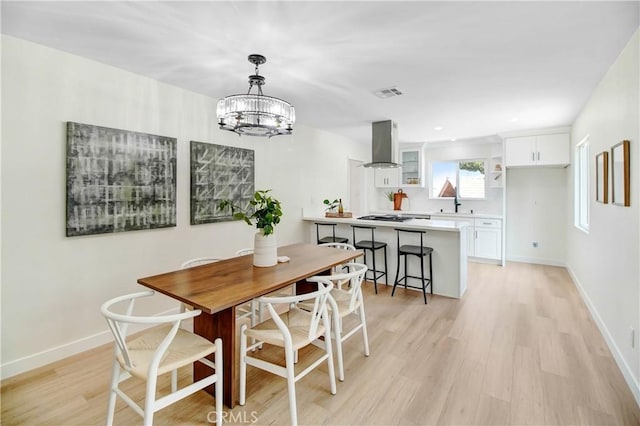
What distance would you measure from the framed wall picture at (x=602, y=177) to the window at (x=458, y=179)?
3218 mm

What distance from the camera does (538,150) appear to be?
513 centimetres

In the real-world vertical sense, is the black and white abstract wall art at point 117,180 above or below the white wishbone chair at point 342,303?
above

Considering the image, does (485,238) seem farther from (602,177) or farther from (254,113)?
(254,113)

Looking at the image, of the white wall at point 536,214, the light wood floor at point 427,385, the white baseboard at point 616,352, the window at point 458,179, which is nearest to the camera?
the light wood floor at point 427,385

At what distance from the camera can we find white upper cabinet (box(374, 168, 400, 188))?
691 cm

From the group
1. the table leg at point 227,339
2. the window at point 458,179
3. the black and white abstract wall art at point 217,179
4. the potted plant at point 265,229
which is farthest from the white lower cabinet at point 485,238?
the table leg at point 227,339

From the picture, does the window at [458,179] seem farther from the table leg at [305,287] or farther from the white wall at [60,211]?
the white wall at [60,211]

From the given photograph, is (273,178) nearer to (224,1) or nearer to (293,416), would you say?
(224,1)

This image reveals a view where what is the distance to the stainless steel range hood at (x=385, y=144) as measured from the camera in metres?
4.61

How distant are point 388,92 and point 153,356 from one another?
10.5 feet

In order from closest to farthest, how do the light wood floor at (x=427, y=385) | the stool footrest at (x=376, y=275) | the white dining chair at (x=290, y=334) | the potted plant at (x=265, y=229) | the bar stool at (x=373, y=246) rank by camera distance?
the white dining chair at (x=290, y=334) → the light wood floor at (x=427, y=385) → the potted plant at (x=265, y=229) → the bar stool at (x=373, y=246) → the stool footrest at (x=376, y=275)

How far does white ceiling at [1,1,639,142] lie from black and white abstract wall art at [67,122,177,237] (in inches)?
25.9

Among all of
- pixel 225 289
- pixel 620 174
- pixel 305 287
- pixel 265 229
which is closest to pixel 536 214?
Result: pixel 620 174

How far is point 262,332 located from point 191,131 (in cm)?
244
